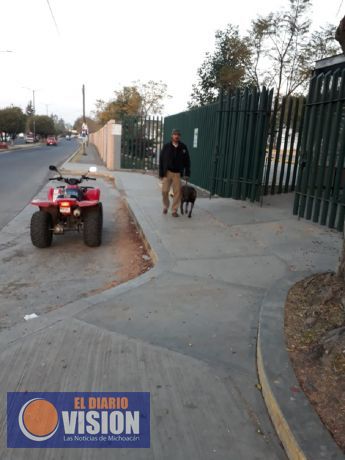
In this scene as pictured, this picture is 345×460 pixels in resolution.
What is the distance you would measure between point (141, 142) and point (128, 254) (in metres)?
13.9

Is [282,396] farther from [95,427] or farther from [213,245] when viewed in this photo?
[213,245]

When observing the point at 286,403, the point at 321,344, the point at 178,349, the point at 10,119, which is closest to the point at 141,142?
the point at 178,349

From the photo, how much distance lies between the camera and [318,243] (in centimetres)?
596

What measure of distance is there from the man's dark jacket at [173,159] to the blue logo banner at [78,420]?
6021mm

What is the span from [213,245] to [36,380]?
3.65 meters

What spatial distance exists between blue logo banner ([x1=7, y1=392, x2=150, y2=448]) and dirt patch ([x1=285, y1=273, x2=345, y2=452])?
1019 millimetres

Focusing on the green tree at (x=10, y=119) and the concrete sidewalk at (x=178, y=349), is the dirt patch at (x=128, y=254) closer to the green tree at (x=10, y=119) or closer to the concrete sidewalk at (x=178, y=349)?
the concrete sidewalk at (x=178, y=349)

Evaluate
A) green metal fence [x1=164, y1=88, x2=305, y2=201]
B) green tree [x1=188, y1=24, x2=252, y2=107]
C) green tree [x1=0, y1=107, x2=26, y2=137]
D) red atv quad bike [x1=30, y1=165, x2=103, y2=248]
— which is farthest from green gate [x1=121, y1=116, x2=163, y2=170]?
green tree [x1=0, y1=107, x2=26, y2=137]

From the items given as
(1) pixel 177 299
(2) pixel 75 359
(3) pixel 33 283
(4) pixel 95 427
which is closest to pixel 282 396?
(4) pixel 95 427

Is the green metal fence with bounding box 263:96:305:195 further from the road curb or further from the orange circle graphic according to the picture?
the orange circle graphic

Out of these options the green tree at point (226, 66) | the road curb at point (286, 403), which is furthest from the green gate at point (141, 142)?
the road curb at point (286, 403)

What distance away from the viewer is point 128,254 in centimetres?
638

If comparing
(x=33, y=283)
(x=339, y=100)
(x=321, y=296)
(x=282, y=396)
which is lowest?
(x=33, y=283)

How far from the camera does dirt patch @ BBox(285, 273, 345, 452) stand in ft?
7.82
